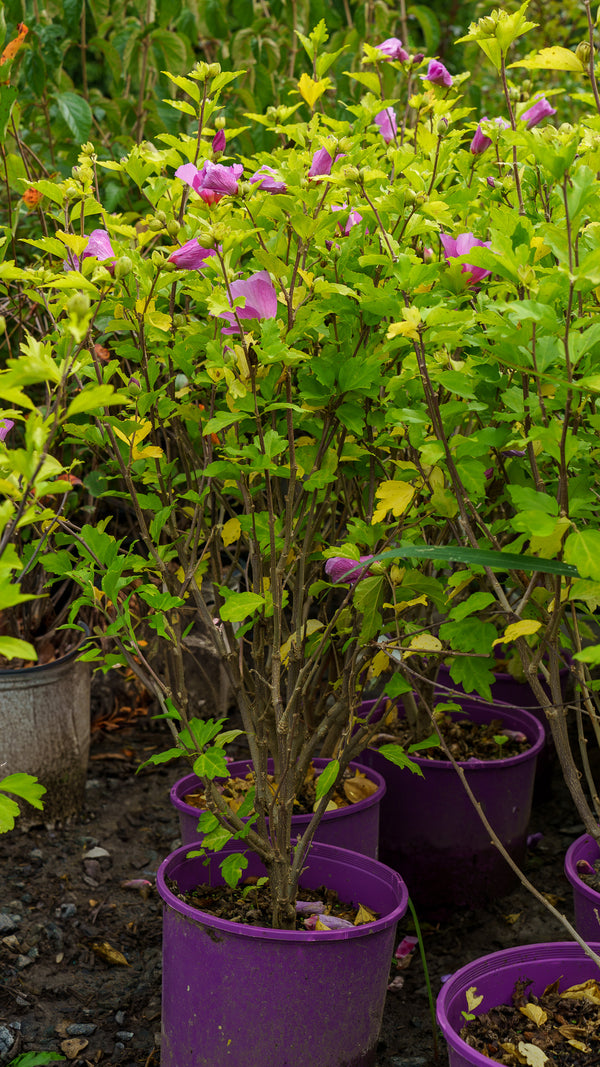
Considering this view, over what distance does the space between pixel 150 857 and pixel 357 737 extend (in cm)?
99

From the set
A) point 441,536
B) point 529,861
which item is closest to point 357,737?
point 441,536

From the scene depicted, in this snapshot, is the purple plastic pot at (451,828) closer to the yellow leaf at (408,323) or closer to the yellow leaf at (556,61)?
the yellow leaf at (408,323)

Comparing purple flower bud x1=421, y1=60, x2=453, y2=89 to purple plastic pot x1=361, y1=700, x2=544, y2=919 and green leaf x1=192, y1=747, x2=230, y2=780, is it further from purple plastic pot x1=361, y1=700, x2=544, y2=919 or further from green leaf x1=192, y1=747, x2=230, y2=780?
purple plastic pot x1=361, y1=700, x2=544, y2=919

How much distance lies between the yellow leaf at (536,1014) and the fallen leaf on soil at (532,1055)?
0.05 meters

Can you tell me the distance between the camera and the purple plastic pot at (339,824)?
173 centimetres

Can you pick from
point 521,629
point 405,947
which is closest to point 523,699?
point 405,947

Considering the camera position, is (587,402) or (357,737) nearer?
(587,402)

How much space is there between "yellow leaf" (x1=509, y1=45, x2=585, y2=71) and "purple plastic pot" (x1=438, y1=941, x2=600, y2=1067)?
114 centimetres

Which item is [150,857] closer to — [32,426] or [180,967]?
[180,967]

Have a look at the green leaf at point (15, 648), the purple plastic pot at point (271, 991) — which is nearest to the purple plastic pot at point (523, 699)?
the purple plastic pot at point (271, 991)

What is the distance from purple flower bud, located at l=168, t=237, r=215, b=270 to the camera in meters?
1.20

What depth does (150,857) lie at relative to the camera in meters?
2.32

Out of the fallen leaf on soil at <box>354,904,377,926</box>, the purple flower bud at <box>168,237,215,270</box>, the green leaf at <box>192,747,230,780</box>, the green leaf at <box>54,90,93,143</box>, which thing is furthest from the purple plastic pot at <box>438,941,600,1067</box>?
the green leaf at <box>54,90,93,143</box>

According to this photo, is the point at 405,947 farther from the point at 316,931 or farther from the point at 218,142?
the point at 218,142
